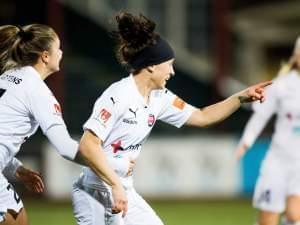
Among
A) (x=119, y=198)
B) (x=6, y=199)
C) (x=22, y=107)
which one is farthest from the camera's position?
(x=6, y=199)

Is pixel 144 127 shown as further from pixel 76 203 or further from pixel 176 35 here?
pixel 176 35

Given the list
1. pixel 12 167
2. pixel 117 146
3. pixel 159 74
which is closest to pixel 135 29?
pixel 159 74

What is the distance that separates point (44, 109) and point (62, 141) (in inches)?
8.5

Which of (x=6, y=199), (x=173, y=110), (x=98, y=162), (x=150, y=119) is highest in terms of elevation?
(x=173, y=110)

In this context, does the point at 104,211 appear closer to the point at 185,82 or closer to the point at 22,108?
the point at 22,108

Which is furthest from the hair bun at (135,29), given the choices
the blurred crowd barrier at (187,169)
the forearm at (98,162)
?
the blurred crowd barrier at (187,169)

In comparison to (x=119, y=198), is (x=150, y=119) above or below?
above

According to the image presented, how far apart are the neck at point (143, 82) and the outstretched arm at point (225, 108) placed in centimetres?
56

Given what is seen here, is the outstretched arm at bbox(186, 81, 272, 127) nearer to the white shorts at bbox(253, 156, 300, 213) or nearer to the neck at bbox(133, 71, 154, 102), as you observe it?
the neck at bbox(133, 71, 154, 102)

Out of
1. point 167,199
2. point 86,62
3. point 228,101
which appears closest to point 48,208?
point 167,199

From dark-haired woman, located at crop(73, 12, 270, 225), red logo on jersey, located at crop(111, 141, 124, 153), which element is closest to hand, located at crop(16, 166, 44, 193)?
dark-haired woman, located at crop(73, 12, 270, 225)

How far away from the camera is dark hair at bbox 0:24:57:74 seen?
21.4 ft

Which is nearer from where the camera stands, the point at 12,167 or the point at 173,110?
the point at 12,167

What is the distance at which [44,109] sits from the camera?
20.5 ft
